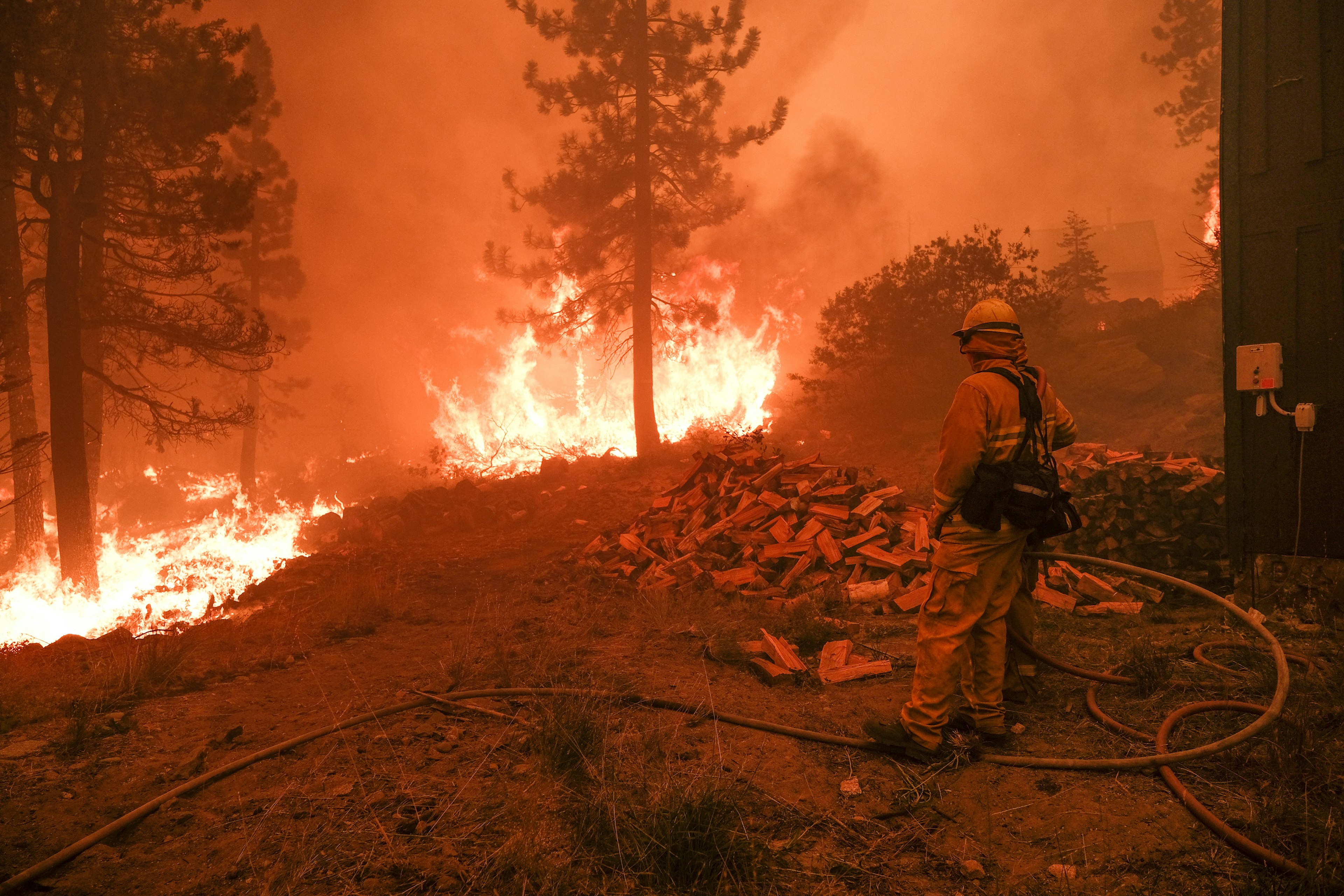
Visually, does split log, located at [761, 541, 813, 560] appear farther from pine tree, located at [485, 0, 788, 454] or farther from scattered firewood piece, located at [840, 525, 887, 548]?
pine tree, located at [485, 0, 788, 454]

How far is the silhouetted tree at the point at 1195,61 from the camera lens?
22.5 meters

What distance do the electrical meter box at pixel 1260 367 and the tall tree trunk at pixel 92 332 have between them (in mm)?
15479

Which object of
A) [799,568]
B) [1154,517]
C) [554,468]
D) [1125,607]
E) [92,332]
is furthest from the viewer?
[554,468]

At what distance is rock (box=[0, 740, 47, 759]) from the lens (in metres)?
4.09

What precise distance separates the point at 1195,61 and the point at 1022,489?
27.6m

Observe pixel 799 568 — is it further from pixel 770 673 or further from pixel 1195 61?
pixel 1195 61

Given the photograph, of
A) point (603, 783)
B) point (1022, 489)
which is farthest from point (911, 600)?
point (603, 783)

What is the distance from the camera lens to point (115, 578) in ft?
43.0

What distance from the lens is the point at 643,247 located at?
1814 centimetres

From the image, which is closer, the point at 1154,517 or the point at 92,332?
the point at 1154,517

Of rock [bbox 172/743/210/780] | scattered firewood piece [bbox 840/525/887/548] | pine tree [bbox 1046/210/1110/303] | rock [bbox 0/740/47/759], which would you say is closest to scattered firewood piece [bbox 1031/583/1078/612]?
scattered firewood piece [bbox 840/525/887/548]

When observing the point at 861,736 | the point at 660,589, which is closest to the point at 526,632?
the point at 660,589

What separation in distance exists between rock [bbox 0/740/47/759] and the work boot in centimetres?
481

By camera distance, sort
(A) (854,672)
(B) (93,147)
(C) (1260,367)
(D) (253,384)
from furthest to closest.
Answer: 1. (D) (253,384)
2. (B) (93,147)
3. (C) (1260,367)
4. (A) (854,672)
